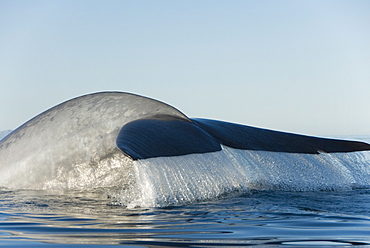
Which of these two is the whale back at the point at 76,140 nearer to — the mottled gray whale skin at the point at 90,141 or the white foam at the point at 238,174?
the mottled gray whale skin at the point at 90,141

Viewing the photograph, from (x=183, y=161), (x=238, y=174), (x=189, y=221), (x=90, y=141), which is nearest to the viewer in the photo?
(x=189, y=221)

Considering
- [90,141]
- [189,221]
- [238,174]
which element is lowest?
[189,221]

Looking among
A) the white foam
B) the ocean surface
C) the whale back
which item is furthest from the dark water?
the whale back

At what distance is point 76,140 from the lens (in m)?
6.72

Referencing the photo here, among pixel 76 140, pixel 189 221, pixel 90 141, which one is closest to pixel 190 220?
pixel 189 221

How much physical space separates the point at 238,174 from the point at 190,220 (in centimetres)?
187

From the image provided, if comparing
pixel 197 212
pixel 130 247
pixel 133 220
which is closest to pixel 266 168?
pixel 197 212

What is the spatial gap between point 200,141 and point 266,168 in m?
1.26

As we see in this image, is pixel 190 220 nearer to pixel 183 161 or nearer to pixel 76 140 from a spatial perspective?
pixel 183 161

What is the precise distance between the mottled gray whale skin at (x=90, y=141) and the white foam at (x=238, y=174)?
0.51ft

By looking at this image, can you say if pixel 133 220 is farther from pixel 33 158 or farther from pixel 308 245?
pixel 33 158

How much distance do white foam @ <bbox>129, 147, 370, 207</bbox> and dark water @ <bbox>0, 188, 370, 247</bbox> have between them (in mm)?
195

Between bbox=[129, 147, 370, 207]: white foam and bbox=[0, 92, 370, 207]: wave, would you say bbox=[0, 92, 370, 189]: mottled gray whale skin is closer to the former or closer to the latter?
bbox=[0, 92, 370, 207]: wave

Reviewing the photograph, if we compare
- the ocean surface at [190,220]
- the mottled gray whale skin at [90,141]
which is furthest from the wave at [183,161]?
the ocean surface at [190,220]
